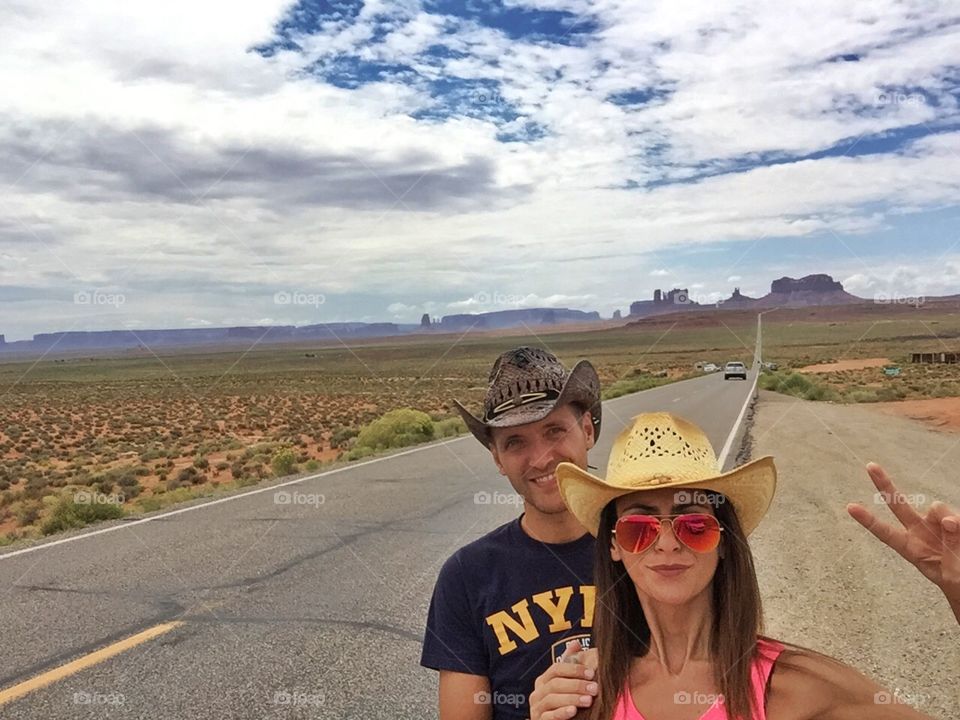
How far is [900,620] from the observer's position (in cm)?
602

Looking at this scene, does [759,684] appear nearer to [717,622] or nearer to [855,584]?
[717,622]

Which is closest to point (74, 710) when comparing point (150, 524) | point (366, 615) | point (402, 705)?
point (402, 705)

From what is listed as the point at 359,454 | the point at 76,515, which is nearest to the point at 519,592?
the point at 76,515

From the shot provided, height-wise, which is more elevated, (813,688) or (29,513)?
(813,688)

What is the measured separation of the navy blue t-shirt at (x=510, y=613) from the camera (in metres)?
2.39

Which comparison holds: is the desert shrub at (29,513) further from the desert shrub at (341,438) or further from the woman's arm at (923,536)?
the woman's arm at (923,536)

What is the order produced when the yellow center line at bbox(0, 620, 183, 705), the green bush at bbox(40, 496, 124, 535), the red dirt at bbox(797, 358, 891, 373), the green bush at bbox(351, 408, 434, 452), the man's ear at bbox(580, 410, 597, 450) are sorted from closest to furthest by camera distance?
1. the man's ear at bbox(580, 410, 597, 450)
2. the yellow center line at bbox(0, 620, 183, 705)
3. the green bush at bbox(40, 496, 124, 535)
4. the green bush at bbox(351, 408, 434, 452)
5. the red dirt at bbox(797, 358, 891, 373)

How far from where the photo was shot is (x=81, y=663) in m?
5.29

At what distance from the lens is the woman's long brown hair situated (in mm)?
1783

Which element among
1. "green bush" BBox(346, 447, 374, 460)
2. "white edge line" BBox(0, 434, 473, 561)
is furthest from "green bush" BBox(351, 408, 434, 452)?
"white edge line" BBox(0, 434, 473, 561)

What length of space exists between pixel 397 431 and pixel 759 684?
20.6 meters

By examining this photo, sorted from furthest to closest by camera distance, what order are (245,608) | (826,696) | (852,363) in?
(852,363)
(245,608)
(826,696)

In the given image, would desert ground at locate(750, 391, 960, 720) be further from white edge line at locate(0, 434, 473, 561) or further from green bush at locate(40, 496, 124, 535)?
green bush at locate(40, 496, 124, 535)

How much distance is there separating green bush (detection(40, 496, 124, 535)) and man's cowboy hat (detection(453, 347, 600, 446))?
32.6 feet
